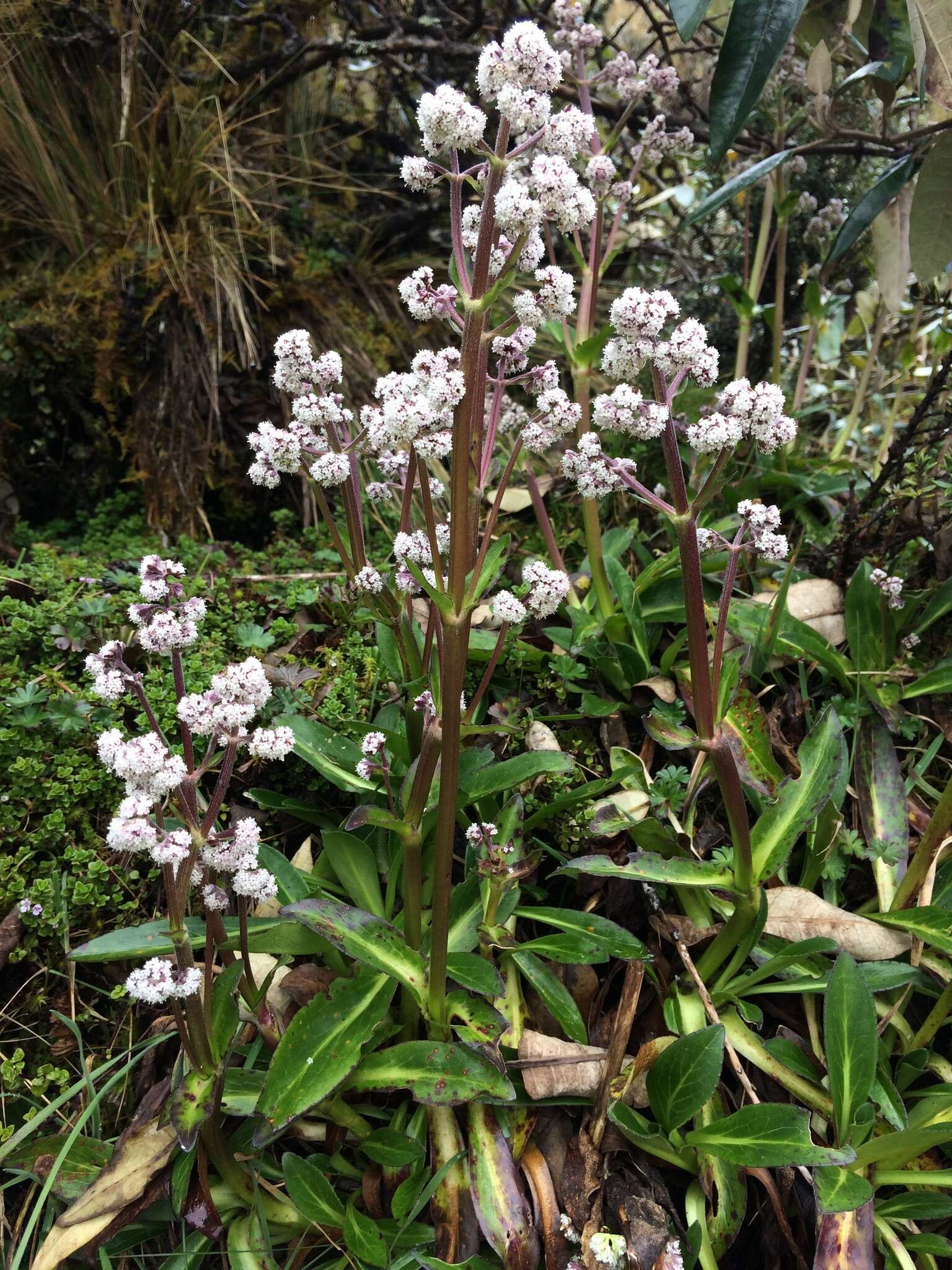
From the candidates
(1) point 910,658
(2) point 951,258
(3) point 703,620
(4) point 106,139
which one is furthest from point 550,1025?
(4) point 106,139

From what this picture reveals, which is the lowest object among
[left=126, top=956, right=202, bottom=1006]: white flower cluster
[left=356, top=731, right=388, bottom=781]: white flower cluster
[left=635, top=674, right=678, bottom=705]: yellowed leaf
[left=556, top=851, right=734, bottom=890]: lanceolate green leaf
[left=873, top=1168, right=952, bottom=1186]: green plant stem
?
[left=873, top=1168, right=952, bottom=1186]: green plant stem

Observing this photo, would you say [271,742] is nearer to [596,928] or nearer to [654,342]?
[596,928]

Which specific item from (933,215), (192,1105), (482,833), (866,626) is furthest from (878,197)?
(192,1105)

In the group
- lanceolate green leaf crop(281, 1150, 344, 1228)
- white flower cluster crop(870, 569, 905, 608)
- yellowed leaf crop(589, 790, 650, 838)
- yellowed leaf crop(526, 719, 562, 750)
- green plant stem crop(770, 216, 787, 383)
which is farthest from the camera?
green plant stem crop(770, 216, 787, 383)

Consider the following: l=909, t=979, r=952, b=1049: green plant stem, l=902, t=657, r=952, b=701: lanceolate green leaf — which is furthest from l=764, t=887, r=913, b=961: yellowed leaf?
l=902, t=657, r=952, b=701: lanceolate green leaf

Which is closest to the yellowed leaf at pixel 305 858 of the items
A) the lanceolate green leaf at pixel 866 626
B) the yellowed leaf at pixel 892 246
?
the lanceolate green leaf at pixel 866 626

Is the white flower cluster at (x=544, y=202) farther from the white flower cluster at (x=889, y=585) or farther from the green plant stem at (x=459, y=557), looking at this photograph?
the white flower cluster at (x=889, y=585)

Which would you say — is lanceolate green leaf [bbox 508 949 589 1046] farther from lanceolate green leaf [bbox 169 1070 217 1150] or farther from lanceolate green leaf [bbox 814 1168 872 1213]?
lanceolate green leaf [bbox 169 1070 217 1150]
